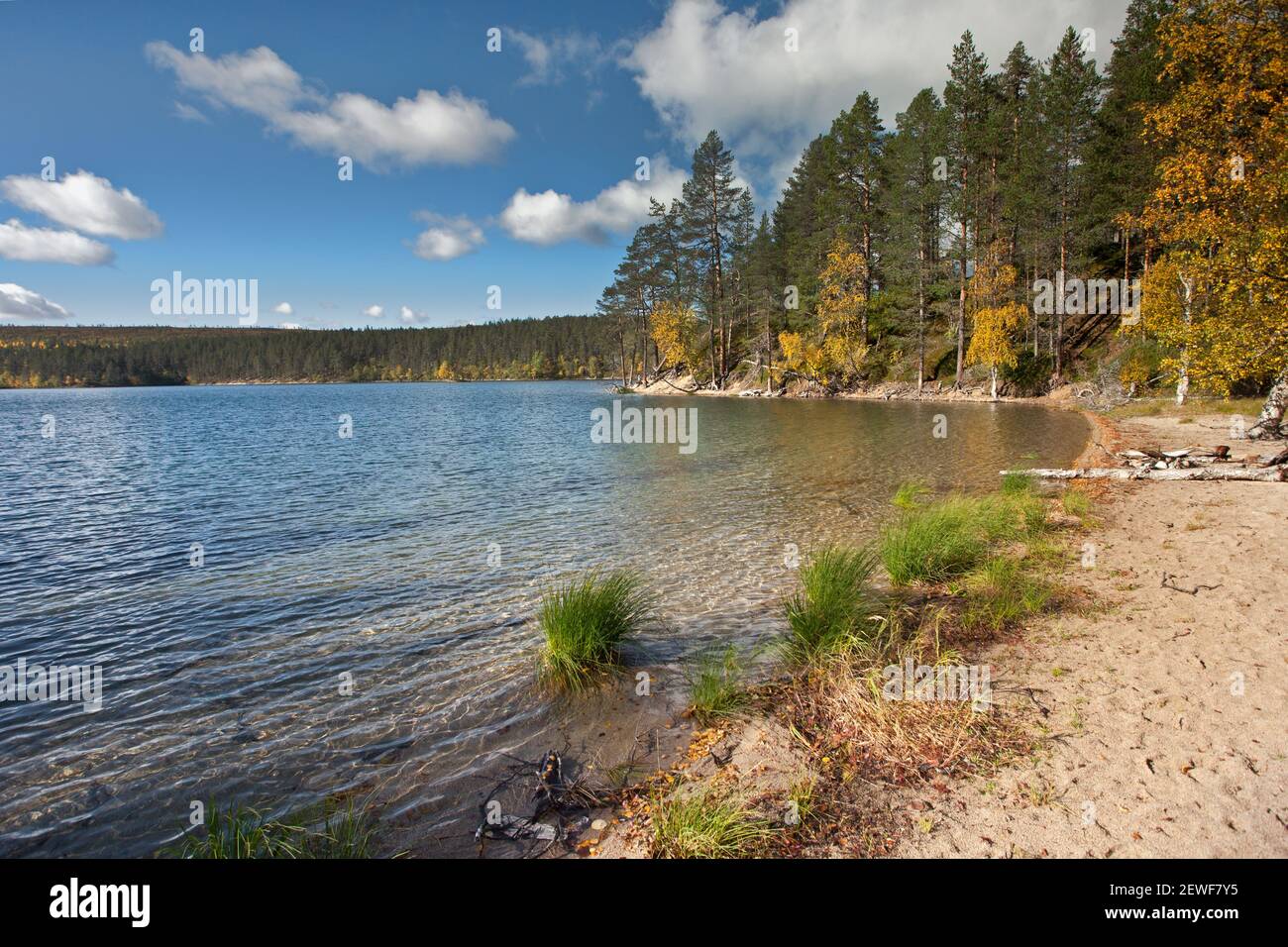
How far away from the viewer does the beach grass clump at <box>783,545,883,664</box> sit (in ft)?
23.9

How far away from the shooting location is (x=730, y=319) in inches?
3091

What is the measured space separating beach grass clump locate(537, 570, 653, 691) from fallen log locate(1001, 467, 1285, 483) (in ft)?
43.9

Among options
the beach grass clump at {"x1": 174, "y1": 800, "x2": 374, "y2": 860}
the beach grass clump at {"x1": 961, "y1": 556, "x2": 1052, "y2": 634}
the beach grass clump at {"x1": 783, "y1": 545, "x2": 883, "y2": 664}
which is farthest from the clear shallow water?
the beach grass clump at {"x1": 961, "y1": 556, "x2": 1052, "y2": 634}

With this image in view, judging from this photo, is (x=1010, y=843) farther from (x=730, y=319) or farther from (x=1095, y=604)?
(x=730, y=319)

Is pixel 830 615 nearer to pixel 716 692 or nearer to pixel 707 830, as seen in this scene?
pixel 716 692

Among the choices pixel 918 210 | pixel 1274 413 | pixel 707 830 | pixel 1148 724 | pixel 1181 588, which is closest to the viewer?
pixel 707 830

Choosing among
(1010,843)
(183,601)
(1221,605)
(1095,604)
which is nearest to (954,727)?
(1010,843)

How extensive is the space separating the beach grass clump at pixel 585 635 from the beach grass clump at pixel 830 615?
7.60 ft

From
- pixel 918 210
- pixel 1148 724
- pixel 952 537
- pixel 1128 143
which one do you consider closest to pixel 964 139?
pixel 918 210

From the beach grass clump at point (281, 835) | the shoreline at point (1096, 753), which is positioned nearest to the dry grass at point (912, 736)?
the shoreline at point (1096, 753)

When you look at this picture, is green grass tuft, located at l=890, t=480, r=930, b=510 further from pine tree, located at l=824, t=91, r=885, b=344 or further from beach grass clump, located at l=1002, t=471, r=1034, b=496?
pine tree, located at l=824, t=91, r=885, b=344

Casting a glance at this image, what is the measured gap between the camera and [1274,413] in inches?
783

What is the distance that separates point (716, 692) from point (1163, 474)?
16781 mm
